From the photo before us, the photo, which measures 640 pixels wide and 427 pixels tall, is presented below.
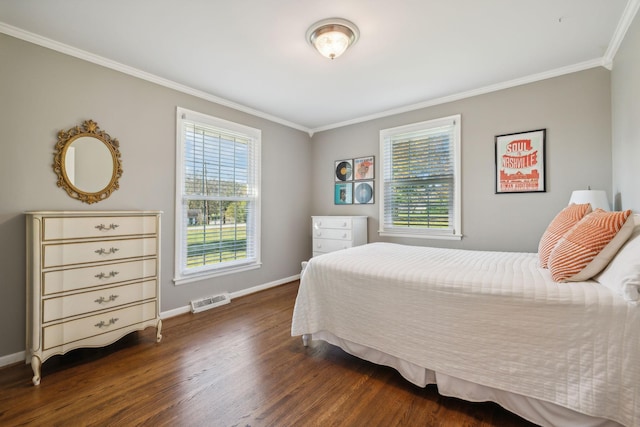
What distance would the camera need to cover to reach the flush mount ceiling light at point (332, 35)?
81.5 inches

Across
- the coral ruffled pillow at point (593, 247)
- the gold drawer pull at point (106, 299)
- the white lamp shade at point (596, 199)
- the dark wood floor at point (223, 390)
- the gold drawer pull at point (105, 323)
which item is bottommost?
the dark wood floor at point (223, 390)

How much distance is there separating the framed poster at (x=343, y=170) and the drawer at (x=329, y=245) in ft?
3.32

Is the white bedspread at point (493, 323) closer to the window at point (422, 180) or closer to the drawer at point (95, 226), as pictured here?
the window at point (422, 180)

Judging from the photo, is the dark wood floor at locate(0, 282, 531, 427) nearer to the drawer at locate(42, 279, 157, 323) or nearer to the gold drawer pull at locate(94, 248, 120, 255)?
the drawer at locate(42, 279, 157, 323)

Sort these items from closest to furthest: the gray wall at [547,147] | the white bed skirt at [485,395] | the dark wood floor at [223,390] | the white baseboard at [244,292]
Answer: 1. the white bed skirt at [485,395]
2. the dark wood floor at [223,390]
3. the gray wall at [547,147]
4. the white baseboard at [244,292]

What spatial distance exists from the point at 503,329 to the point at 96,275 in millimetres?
2718

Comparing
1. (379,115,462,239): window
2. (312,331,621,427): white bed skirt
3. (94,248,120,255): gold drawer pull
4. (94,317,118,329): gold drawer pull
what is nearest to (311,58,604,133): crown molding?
(379,115,462,239): window

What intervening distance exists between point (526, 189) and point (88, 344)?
13.5 feet

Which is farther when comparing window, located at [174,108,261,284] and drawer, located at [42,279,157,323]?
window, located at [174,108,261,284]

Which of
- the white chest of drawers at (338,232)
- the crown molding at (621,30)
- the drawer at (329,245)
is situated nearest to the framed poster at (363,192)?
the white chest of drawers at (338,232)

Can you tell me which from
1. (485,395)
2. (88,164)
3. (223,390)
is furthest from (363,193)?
(88,164)

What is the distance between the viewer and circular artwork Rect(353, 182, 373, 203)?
414 centimetres

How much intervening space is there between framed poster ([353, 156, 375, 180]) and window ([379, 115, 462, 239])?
7.8 inches

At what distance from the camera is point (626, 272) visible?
122 cm
